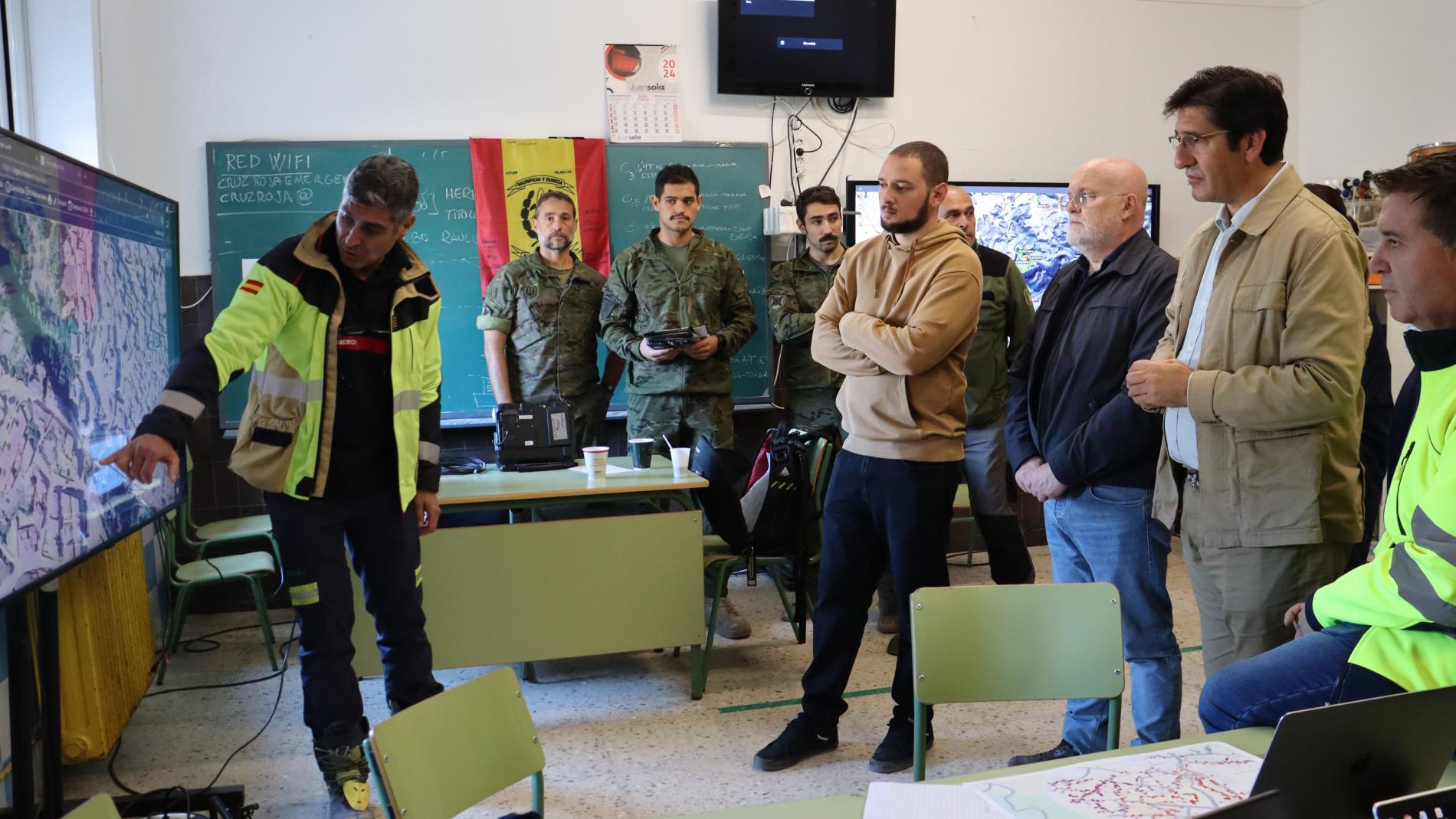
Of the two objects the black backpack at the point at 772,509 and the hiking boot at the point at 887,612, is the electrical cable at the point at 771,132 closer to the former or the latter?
the black backpack at the point at 772,509

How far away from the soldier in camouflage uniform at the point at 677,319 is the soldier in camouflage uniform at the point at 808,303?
13.4 inches

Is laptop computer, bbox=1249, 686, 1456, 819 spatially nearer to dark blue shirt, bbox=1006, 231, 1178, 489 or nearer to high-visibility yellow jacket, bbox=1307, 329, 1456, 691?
high-visibility yellow jacket, bbox=1307, 329, 1456, 691

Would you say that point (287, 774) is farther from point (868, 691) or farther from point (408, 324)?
point (868, 691)

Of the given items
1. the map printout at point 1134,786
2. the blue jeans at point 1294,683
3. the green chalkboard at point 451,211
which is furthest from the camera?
the green chalkboard at point 451,211

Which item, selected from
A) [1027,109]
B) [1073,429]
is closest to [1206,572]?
[1073,429]

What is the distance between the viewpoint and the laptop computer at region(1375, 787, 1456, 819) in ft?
3.23

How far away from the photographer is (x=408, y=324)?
2.69 meters

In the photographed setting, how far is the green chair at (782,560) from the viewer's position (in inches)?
152

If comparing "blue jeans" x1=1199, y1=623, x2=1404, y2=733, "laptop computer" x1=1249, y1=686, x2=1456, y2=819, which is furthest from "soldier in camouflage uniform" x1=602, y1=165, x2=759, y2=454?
"laptop computer" x1=1249, y1=686, x2=1456, y2=819

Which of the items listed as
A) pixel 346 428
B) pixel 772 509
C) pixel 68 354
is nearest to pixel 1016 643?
pixel 346 428

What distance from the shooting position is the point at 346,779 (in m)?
2.79

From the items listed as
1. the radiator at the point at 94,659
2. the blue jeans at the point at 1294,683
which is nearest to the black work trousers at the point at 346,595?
the radiator at the point at 94,659

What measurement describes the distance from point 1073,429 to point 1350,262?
79 cm

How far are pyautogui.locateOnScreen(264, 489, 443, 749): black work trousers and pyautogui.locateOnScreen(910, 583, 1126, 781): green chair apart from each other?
1483 millimetres
